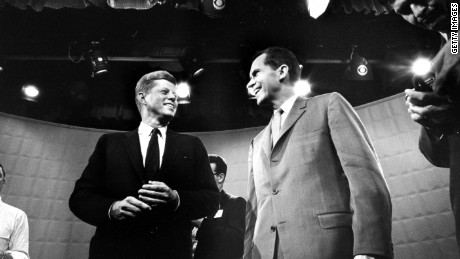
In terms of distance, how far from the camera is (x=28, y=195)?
18.3 ft

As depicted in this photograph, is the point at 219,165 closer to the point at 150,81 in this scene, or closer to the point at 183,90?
the point at 183,90

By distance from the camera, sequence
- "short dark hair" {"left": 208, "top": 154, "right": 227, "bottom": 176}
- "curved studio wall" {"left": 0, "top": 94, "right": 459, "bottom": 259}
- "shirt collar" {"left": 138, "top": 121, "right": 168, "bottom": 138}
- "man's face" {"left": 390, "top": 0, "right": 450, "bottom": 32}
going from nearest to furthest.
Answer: "man's face" {"left": 390, "top": 0, "right": 450, "bottom": 32}
"shirt collar" {"left": 138, "top": 121, "right": 168, "bottom": 138}
"short dark hair" {"left": 208, "top": 154, "right": 227, "bottom": 176}
"curved studio wall" {"left": 0, "top": 94, "right": 459, "bottom": 259}

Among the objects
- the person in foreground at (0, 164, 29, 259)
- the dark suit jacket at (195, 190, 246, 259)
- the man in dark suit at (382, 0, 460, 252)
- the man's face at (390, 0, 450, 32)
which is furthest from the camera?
the person in foreground at (0, 164, 29, 259)

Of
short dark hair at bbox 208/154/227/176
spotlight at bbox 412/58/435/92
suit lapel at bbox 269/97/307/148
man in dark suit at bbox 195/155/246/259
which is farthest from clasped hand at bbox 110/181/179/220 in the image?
short dark hair at bbox 208/154/227/176

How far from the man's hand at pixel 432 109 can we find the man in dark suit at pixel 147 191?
106 centimetres

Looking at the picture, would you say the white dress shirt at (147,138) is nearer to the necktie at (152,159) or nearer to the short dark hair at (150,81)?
the necktie at (152,159)

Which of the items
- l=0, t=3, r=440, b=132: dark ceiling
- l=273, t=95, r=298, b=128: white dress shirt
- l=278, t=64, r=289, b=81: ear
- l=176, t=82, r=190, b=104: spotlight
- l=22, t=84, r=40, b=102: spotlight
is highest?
l=0, t=3, r=440, b=132: dark ceiling

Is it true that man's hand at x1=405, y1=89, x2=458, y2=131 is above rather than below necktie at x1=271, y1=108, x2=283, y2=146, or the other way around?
below

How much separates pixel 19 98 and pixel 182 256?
4.88 m

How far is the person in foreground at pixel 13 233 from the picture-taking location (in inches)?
130

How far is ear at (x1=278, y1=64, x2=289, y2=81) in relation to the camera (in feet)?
7.24

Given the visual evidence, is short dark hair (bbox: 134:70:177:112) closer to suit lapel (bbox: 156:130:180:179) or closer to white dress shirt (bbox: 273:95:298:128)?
suit lapel (bbox: 156:130:180:179)

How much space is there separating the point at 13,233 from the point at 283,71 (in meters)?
2.88

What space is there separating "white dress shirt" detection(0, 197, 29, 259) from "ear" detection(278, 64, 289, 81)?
8.92 feet
